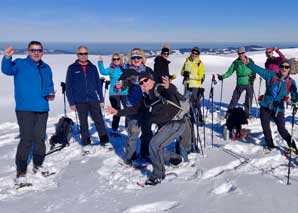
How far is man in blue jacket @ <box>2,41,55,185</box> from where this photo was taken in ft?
19.5

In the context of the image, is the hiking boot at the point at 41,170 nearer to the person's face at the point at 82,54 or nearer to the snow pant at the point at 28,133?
the snow pant at the point at 28,133

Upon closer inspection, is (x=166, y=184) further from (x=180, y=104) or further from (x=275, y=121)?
(x=275, y=121)

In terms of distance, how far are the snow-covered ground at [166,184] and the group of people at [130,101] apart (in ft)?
1.05

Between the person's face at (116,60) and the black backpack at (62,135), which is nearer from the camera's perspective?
the black backpack at (62,135)

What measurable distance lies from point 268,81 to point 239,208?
335 centimetres

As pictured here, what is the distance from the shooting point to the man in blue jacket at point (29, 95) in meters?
5.93

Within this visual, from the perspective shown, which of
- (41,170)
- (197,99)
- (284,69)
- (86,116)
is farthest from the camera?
(197,99)

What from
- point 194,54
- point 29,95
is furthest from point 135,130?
point 194,54

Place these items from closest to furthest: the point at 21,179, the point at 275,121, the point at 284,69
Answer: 1. the point at 21,179
2. the point at 284,69
3. the point at 275,121

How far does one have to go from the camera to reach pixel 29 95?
5.98m

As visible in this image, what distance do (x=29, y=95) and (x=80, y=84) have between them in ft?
5.66

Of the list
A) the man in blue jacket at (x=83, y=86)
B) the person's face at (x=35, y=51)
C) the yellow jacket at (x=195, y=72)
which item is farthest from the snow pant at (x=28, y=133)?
the yellow jacket at (x=195, y=72)

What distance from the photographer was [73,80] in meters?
7.59

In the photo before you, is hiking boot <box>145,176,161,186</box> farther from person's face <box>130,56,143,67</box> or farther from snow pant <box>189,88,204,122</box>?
snow pant <box>189,88,204,122</box>
